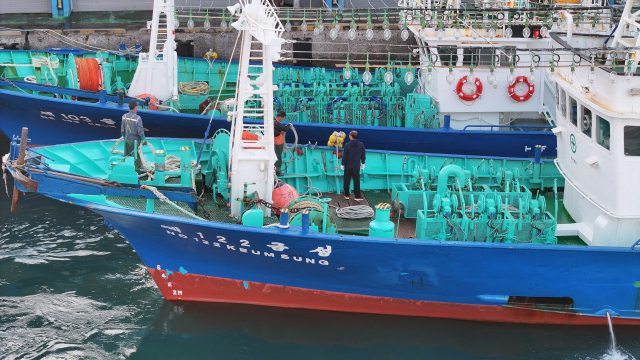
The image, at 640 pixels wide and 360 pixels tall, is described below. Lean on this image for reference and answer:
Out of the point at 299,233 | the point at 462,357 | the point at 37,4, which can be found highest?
the point at 37,4

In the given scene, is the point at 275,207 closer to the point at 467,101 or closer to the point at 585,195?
the point at 585,195

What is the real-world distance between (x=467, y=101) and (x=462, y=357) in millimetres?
6211

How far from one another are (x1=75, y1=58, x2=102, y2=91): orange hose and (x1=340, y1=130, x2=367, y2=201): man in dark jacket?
6.92m

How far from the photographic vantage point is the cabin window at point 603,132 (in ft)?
28.6

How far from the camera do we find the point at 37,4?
2461cm

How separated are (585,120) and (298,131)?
5934 millimetres

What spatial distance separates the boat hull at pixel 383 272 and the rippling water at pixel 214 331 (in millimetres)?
194

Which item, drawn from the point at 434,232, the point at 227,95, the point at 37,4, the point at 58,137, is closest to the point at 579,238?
the point at 434,232

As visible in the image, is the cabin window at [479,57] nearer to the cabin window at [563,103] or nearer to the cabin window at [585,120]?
the cabin window at [563,103]

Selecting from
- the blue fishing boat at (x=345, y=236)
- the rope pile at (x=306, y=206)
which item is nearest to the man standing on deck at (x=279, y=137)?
the blue fishing boat at (x=345, y=236)

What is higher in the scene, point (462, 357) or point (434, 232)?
point (434, 232)

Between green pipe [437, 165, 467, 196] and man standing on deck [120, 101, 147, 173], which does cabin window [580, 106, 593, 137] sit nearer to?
green pipe [437, 165, 467, 196]

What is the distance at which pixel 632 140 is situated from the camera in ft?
27.8

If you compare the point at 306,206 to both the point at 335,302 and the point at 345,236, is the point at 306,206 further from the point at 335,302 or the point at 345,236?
the point at 335,302
